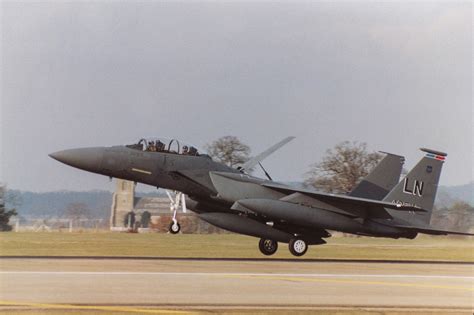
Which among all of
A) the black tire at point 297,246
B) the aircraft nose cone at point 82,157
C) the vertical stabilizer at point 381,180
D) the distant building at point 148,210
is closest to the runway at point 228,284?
the black tire at point 297,246

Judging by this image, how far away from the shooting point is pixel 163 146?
22.3 meters

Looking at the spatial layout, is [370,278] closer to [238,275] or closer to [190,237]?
[238,275]

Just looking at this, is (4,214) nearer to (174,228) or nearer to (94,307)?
(174,228)

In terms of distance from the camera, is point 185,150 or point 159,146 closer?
point 159,146

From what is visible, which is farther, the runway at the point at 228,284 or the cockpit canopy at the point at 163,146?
the cockpit canopy at the point at 163,146

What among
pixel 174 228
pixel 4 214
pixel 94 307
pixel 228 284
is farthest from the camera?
pixel 4 214

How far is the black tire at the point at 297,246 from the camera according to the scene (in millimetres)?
23078

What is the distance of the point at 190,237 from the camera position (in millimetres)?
28219

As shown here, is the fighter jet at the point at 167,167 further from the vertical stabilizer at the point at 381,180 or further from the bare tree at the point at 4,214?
the bare tree at the point at 4,214

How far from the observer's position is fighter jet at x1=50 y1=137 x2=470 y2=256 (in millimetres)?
21891

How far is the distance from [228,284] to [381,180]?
1094 centimetres

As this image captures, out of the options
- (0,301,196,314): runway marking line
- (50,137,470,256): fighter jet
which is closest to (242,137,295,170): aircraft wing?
(50,137,470,256): fighter jet

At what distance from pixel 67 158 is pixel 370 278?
8.57m

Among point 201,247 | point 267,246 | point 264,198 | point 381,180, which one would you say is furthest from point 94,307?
point 381,180
